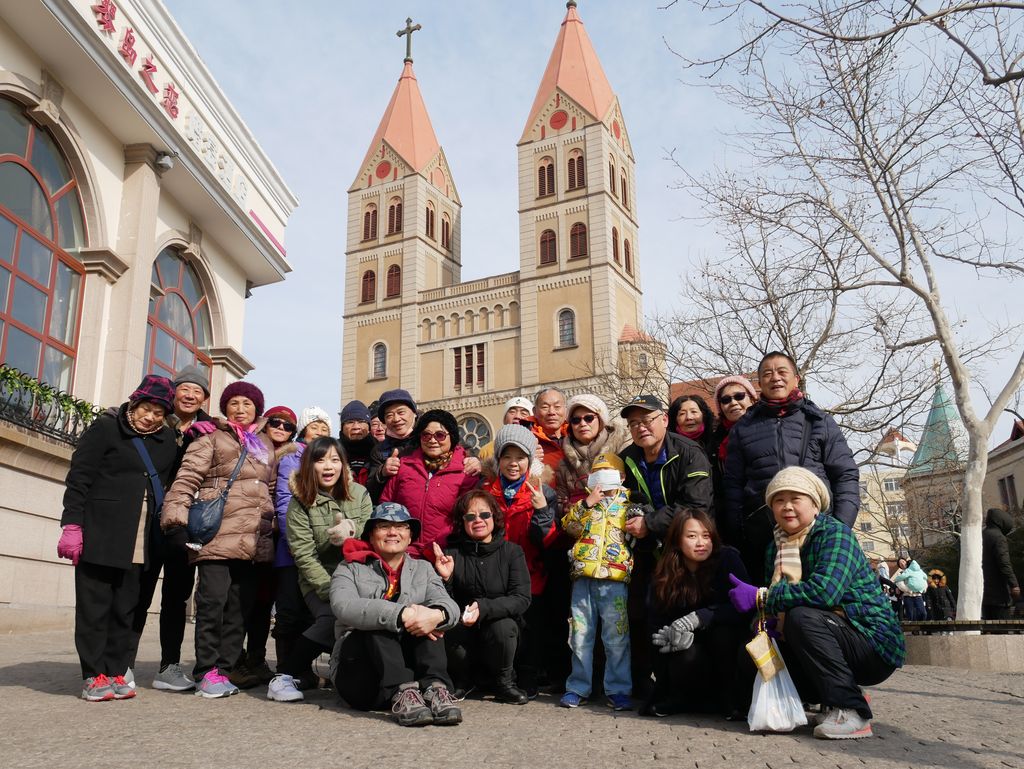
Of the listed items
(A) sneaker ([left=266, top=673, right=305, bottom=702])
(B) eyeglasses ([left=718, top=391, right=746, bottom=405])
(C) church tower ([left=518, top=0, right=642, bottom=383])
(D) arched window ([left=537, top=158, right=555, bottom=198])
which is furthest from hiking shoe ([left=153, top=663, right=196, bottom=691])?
(D) arched window ([left=537, top=158, right=555, bottom=198])

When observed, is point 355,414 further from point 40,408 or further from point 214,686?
point 40,408

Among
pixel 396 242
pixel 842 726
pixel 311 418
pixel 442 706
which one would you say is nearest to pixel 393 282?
pixel 396 242

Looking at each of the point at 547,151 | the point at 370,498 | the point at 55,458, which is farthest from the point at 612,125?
the point at 370,498

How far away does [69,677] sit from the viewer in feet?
18.2

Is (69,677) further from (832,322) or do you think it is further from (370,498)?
(832,322)

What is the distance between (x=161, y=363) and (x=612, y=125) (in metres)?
40.2

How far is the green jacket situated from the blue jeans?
1.46 m

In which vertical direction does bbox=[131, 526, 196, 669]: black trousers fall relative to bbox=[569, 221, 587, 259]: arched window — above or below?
below

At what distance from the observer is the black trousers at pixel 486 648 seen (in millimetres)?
4617

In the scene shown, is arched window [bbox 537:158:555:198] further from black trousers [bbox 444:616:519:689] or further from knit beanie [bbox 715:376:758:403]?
black trousers [bbox 444:616:519:689]

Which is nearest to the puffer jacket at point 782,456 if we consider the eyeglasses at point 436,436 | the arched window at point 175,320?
the eyeglasses at point 436,436

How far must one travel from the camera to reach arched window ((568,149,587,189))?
48.0m

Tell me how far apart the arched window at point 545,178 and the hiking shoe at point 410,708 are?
46.6 m

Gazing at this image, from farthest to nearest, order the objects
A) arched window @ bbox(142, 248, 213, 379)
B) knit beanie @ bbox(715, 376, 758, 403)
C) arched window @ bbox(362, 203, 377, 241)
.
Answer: arched window @ bbox(362, 203, 377, 241) < arched window @ bbox(142, 248, 213, 379) < knit beanie @ bbox(715, 376, 758, 403)
